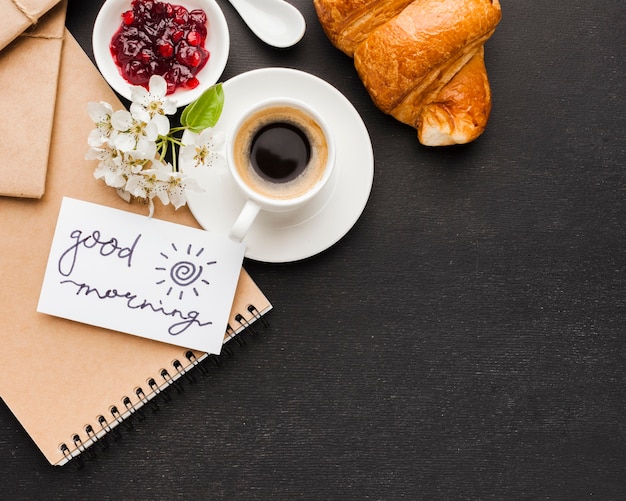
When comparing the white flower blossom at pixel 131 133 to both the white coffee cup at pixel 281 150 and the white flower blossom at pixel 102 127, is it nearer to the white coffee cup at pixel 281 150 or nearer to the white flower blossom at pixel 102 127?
the white flower blossom at pixel 102 127

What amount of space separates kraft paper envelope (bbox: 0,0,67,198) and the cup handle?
38cm

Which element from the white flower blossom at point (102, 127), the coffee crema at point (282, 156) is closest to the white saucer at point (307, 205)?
the coffee crema at point (282, 156)

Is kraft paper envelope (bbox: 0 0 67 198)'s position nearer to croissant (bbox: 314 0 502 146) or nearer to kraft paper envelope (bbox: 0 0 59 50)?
kraft paper envelope (bbox: 0 0 59 50)

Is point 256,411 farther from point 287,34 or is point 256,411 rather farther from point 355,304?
point 287,34

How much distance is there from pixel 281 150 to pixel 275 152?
11 mm

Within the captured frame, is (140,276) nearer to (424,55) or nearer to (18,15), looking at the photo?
(18,15)

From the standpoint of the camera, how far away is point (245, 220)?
36.0 inches

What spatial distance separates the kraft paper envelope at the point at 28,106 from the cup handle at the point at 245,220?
38 cm

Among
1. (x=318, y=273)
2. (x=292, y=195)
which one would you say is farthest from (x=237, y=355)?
(x=292, y=195)

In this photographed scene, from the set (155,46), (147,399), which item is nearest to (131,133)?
(155,46)

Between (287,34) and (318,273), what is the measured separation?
1.48ft

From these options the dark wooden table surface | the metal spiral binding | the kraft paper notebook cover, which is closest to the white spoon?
the dark wooden table surface

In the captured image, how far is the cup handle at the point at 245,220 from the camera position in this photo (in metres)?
0.91

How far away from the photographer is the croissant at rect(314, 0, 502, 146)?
3.18ft
